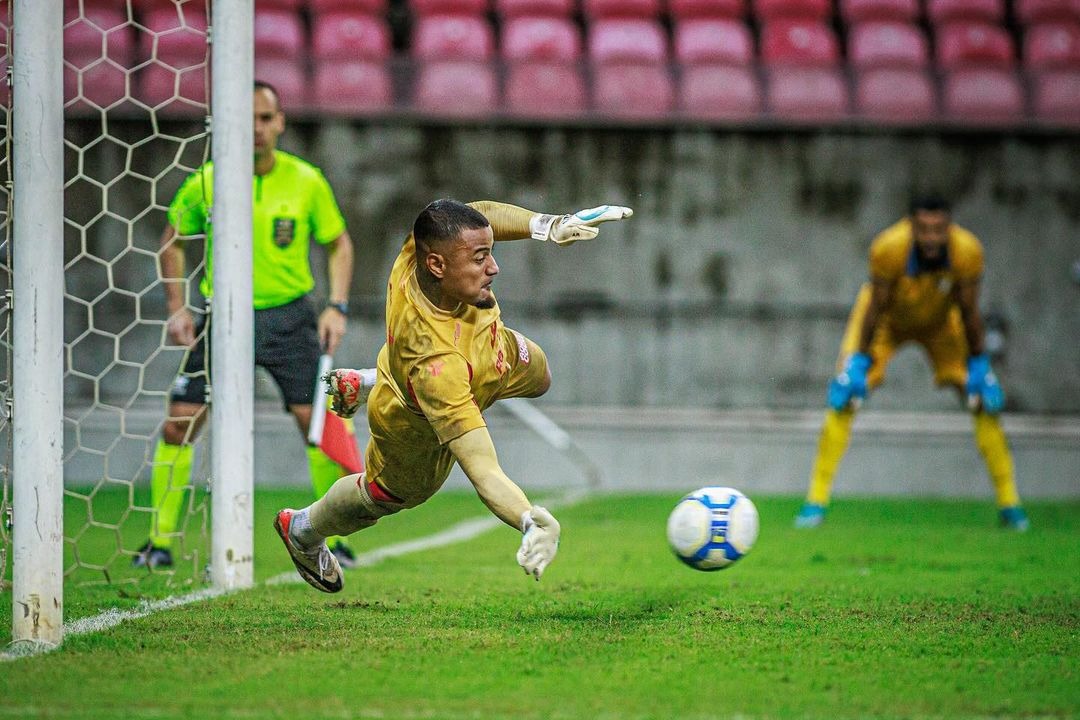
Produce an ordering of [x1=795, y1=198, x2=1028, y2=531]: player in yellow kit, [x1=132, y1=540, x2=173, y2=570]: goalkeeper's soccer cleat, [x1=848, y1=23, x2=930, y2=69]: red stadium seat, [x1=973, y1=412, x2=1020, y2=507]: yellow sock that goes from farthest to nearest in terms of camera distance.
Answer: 1. [x1=848, y1=23, x2=930, y2=69]: red stadium seat
2. [x1=973, y1=412, x2=1020, y2=507]: yellow sock
3. [x1=795, y1=198, x2=1028, y2=531]: player in yellow kit
4. [x1=132, y1=540, x2=173, y2=570]: goalkeeper's soccer cleat

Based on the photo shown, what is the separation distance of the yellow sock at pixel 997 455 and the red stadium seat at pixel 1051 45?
5.07m

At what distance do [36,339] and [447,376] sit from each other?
1.23 m

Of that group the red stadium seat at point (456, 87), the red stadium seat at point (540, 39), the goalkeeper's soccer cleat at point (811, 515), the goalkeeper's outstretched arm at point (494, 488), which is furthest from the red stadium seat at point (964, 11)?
the goalkeeper's outstretched arm at point (494, 488)

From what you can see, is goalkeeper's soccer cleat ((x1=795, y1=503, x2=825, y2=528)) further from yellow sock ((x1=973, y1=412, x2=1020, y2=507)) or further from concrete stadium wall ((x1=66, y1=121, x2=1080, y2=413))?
concrete stadium wall ((x1=66, y1=121, x2=1080, y2=413))

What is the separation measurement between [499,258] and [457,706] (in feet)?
28.7

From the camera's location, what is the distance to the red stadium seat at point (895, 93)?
12344 mm

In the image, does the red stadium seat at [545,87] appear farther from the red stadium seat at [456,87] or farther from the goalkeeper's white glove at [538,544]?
the goalkeeper's white glove at [538,544]

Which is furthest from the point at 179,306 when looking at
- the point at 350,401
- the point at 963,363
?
the point at 963,363

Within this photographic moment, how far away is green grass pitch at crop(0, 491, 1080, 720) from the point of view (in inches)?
132

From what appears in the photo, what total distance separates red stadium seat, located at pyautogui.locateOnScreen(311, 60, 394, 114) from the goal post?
7937 millimetres

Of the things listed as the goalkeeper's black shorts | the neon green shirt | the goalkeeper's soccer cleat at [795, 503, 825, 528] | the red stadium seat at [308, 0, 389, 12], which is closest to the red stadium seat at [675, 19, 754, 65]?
the red stadium seat at [308, 0, 389, 12]

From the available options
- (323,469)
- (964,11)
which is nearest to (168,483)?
(323,469)

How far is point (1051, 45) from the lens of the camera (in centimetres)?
1316

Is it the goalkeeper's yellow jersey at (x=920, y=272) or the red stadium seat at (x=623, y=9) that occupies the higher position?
the red stadium seat at (x=623, y=9)
